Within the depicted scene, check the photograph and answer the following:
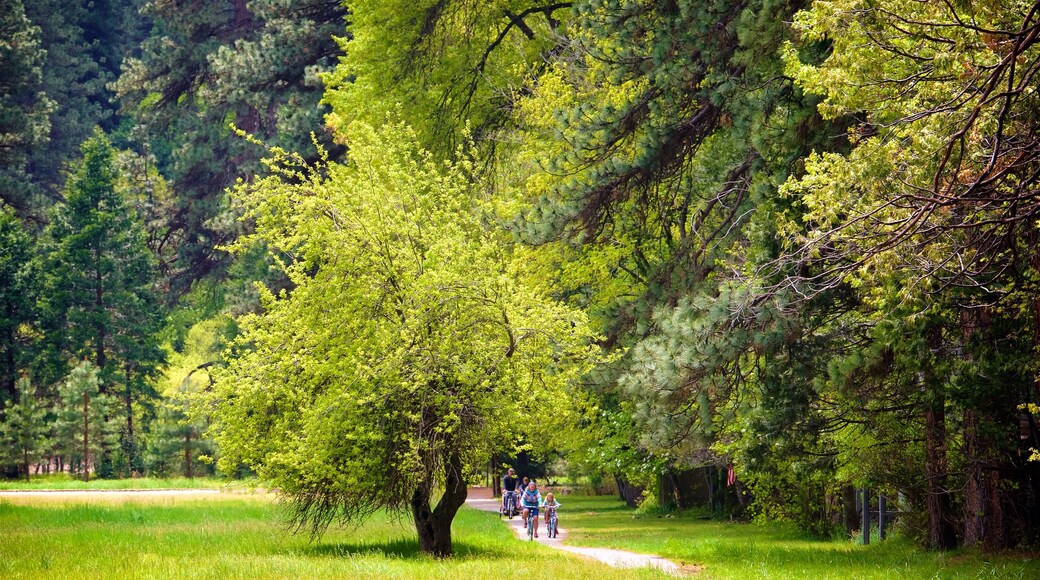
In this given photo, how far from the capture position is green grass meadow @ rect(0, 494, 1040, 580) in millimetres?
16656

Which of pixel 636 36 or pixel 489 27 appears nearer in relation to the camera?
pixel 636 36

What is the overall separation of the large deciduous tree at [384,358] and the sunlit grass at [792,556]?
4.21 meters

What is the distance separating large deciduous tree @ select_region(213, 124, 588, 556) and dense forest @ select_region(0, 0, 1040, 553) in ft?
0.23

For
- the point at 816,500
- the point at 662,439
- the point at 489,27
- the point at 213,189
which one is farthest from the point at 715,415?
the point at 213,189

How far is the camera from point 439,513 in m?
21.5

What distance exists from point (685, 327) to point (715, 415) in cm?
188

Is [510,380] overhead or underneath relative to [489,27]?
underneath

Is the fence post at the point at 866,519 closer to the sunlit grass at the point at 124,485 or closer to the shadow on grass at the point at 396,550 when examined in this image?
the shadow on grass at the point at 396,550

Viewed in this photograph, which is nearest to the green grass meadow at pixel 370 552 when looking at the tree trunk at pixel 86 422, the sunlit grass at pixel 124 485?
the sunlit grass at pixel 124 485

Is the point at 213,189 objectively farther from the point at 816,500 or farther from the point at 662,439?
the point at 662,439

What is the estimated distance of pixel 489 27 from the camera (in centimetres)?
3256

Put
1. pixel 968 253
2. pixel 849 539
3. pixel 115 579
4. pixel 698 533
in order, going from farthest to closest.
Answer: pixel 698 533
pixel 849 539
pixel 115 579
pixel 968 253

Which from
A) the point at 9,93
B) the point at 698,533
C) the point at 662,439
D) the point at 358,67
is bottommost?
the point at 698,533

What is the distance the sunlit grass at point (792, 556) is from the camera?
1702 cm
